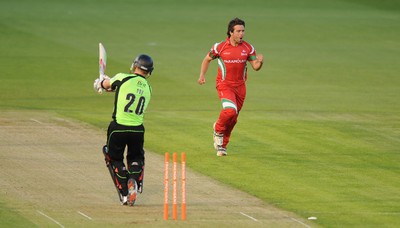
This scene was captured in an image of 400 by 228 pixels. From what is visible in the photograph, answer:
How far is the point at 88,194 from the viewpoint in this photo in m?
18.5

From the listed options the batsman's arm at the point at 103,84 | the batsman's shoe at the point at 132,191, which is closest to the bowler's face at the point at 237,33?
the batsman's arm at the point at 103,84

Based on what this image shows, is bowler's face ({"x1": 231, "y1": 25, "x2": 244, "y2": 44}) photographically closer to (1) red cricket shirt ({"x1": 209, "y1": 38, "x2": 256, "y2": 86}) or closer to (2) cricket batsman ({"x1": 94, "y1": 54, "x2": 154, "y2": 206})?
(1) red cricket shirt ({"x1": 209, "y1": 38, "x2": 256, "y2": 86})

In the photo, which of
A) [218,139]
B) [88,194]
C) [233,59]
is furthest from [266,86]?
[88,194]

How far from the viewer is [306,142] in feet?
80.3

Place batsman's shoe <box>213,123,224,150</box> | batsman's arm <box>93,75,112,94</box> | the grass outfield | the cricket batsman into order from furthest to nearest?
batsman's shoe <box>213,123,224,150</box> < the grass outfield < batsman's arm <box>93,75,112,94</box> < the cricket batsman

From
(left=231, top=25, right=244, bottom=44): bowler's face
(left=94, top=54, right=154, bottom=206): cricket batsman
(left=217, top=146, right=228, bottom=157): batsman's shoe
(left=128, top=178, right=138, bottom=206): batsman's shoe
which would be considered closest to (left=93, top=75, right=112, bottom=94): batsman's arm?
(left=94, top=54, right=154, bottom=206): cricket batsman

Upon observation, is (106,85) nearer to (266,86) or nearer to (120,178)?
(120,178)

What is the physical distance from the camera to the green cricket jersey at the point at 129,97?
17.8 m

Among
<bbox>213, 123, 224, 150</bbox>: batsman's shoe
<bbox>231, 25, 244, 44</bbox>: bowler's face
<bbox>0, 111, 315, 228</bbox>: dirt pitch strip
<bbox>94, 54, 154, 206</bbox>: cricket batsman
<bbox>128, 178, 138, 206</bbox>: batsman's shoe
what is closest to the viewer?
<bbox>0, 111, 315, 228</bbox>: dirt pitch strip

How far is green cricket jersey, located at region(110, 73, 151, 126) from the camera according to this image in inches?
702

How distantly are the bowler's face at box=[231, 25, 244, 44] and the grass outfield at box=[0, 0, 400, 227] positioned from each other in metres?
2.13

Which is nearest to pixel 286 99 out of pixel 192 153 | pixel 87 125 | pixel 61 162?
pixel 87 125

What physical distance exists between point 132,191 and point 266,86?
18063mm

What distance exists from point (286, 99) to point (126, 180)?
591 inches
